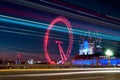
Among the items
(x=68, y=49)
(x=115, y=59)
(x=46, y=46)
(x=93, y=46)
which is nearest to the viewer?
(x=46, y=46)

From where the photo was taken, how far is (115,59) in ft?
397

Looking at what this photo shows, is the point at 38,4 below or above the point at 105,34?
above

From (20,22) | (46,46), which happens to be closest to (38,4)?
(20,22)

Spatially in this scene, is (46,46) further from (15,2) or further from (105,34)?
(15,2)

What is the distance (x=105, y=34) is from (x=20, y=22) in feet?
69.2

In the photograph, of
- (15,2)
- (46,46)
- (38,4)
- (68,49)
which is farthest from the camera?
(68,49)

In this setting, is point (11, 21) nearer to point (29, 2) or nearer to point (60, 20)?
point (29, 2)

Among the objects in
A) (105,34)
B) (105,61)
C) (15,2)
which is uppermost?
(15,2)

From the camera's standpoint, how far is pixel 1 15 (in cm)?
3609

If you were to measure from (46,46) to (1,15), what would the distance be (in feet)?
56.8

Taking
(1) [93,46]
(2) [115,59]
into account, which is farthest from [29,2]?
(1) [93,46]

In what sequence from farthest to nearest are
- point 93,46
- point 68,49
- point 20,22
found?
point 93,46 → point 68,49 → point 20,22

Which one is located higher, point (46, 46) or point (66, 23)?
point (66, 23)

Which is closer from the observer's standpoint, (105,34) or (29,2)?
(29,2)
